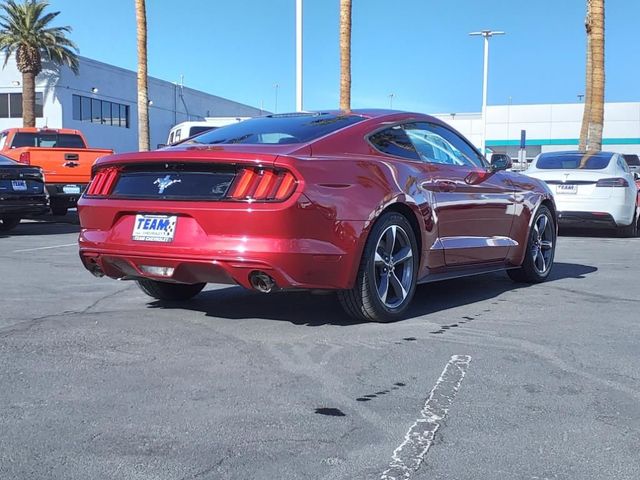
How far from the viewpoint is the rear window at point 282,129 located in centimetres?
513

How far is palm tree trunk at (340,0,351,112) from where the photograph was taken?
2077 cm

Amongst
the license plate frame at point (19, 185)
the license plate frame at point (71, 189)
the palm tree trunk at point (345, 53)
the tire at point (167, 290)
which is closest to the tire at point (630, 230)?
the tire at point (167, 290)

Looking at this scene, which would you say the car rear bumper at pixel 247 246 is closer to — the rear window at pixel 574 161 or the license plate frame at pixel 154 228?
the license plate frame at pixel 154 228

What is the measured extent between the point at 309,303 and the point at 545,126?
5812 centimetres

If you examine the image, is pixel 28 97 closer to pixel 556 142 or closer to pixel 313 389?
pixel 313 389

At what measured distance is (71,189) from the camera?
1441cm

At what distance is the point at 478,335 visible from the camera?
4887mm

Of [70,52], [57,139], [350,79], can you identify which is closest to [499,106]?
[70,52]

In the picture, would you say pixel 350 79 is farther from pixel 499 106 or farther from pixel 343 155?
pixel 499 106

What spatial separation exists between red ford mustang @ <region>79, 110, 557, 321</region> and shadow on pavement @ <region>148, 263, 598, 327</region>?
0.87ft

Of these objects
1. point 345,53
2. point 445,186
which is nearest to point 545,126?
point 345,53

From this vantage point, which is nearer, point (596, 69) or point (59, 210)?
point (59, 210)

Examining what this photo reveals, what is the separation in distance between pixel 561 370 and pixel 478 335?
0.85 metres

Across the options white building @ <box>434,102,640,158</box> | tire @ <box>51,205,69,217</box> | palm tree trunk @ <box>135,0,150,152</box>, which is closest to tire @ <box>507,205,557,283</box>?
tire @ <box>51,205,69,217</box>
